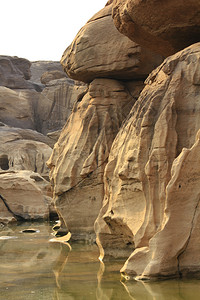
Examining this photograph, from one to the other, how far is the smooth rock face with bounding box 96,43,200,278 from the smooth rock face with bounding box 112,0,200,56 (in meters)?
0.65

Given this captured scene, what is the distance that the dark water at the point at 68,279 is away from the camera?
257 inches

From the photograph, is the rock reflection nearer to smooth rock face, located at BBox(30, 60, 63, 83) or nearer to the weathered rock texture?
the weathered rock texture

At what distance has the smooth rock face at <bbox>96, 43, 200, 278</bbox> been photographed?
6910mm

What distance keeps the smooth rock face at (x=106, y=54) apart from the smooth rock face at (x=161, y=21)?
2.15 meters

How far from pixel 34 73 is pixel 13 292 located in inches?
1617

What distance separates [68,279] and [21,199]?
10695 mm

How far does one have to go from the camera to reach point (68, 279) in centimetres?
785

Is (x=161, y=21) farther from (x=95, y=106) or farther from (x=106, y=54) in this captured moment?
(x=95, y=106)

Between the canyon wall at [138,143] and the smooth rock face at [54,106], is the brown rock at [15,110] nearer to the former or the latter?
the smooth rock face at [54,106]

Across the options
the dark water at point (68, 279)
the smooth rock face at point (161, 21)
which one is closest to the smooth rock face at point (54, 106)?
the dark water at point (68, 279)

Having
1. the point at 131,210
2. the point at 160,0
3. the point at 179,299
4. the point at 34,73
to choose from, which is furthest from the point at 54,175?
the point at 34,73

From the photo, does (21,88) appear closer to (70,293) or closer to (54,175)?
(54,175)

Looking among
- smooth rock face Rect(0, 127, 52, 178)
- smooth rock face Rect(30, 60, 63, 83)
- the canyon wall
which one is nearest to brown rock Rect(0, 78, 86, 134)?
smooth rock face Rect(0, 127, 52, 178)

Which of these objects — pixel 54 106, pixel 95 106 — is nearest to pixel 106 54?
pixel 95 106
